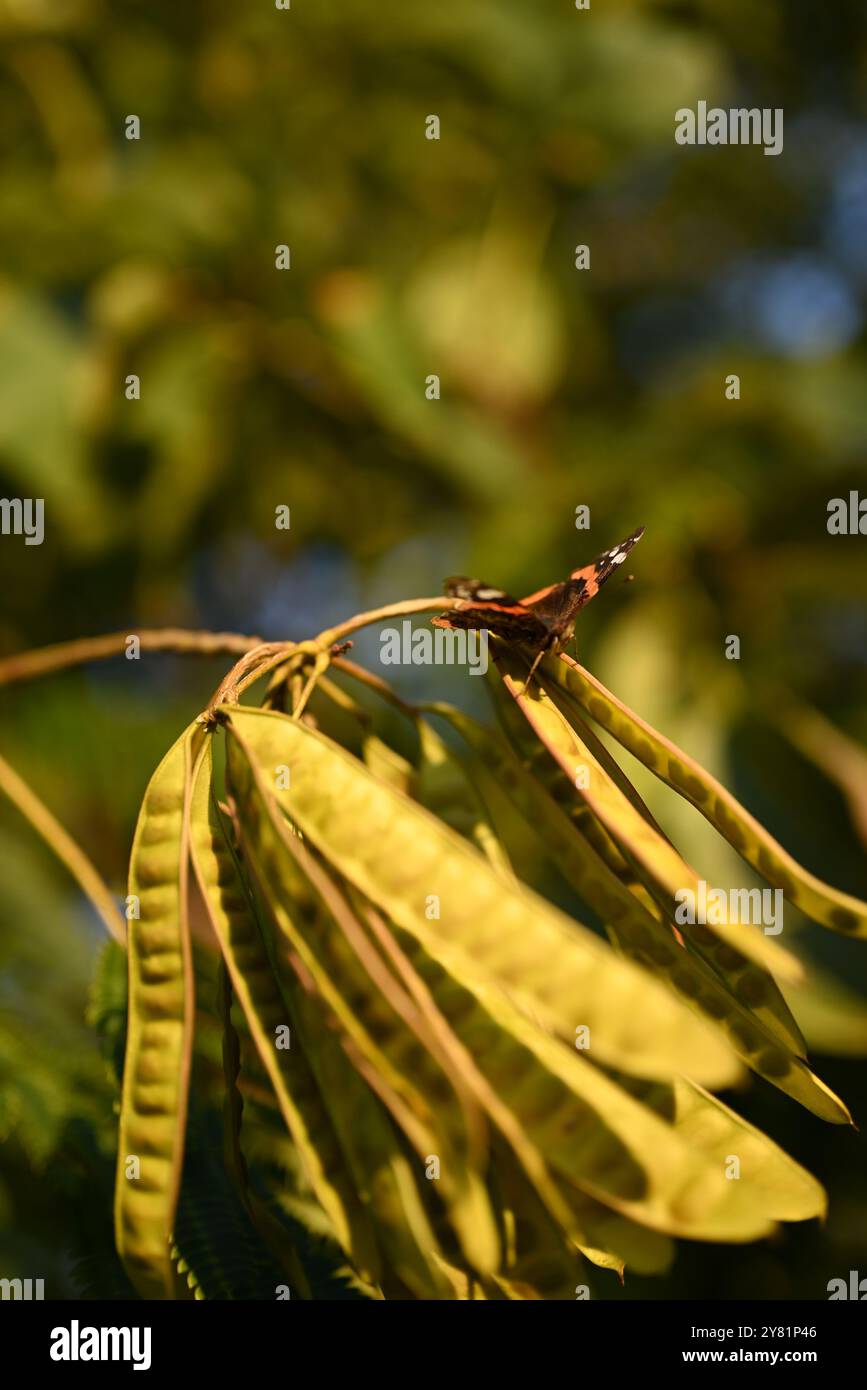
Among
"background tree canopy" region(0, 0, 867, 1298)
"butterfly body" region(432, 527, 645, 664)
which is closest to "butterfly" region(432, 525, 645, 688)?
"butterfly body" region(432, 527, 645, 664)

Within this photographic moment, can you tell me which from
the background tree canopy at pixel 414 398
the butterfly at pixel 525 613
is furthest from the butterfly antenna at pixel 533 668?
the background tree canopy at pixel 414 398

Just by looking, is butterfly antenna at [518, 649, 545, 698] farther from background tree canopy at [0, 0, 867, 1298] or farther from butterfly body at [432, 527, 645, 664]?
background tree canopy at [0, 0, 867, 1298]

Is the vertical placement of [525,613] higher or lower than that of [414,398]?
lower

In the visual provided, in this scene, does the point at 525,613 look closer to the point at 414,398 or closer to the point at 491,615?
the point at 491,615

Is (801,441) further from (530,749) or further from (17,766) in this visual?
(530,749)

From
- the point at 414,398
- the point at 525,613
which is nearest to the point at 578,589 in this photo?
the point at 525,613

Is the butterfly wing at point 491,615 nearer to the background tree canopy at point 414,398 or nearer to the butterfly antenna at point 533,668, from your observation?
the butterfly antenna at point 533,668
